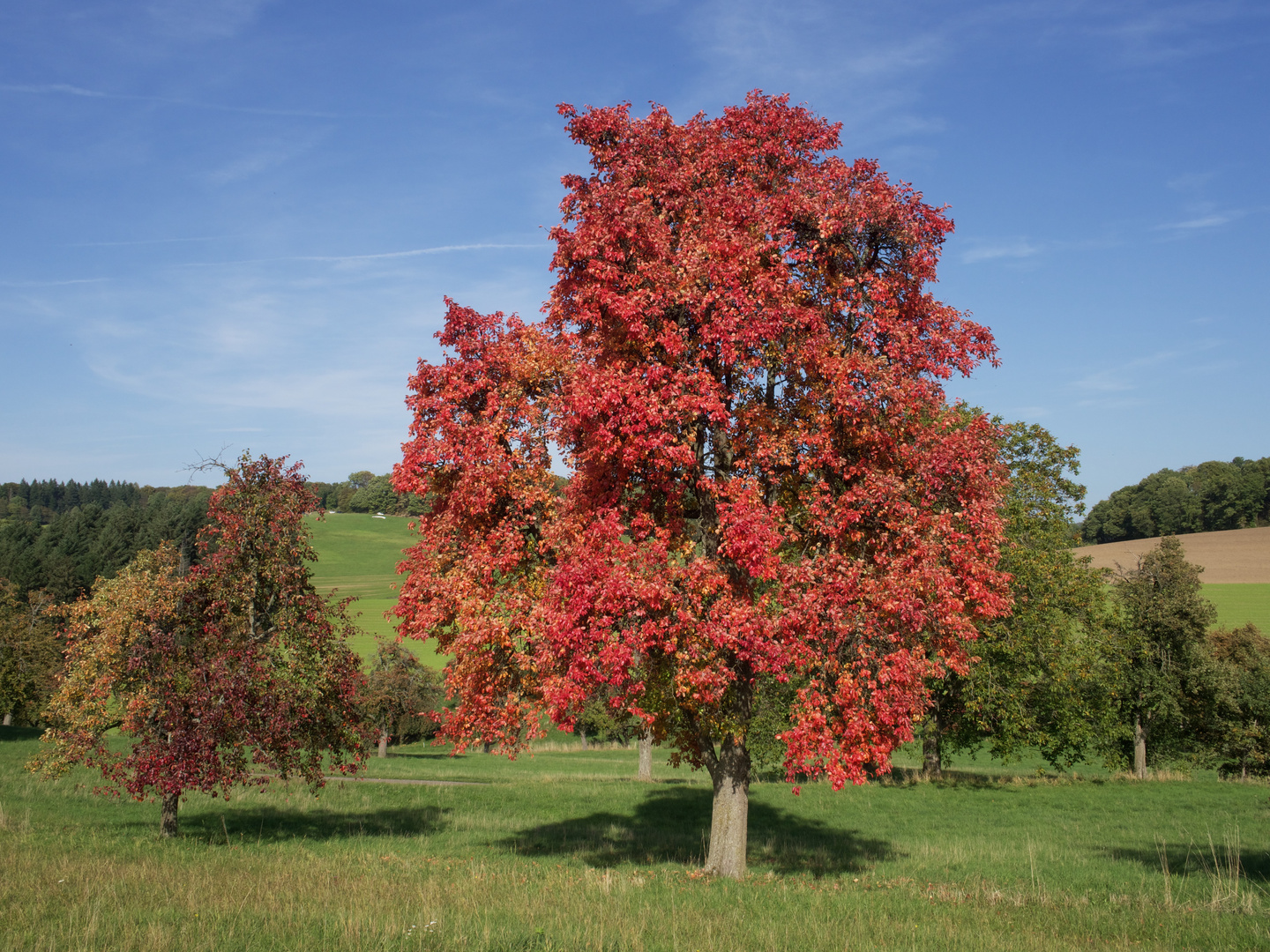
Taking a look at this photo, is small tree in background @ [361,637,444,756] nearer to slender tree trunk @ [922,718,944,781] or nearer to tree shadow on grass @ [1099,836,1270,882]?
slender tree trunk @ [922,718,944,781]

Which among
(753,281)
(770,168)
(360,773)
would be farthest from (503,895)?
(360,773)

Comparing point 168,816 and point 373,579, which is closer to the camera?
point 168,816

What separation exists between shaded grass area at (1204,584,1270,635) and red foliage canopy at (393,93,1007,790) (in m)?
62.2

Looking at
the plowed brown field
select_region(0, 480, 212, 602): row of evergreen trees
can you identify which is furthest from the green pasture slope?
the plowed brown field

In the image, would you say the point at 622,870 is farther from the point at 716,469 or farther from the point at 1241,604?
the point at 1241,604

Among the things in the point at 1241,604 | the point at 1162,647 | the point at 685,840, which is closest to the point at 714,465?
the point at 685,840

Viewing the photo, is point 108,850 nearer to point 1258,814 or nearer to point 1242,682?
point 1258,814

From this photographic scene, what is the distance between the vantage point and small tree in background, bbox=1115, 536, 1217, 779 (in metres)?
36.5

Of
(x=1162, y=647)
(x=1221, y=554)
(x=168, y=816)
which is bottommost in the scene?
(x=168, y=816)

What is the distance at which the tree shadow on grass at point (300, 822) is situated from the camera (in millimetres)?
19572

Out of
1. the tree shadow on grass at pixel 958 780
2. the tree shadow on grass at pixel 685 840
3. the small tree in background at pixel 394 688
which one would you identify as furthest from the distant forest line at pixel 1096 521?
Result: the tree shadow on grass at pixel 685 840

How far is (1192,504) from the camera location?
11631cm

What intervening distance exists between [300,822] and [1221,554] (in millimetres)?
107318

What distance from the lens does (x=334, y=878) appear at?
1281 centimetres
